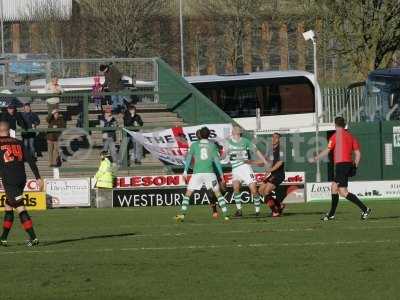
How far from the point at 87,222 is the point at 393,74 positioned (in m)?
21.4

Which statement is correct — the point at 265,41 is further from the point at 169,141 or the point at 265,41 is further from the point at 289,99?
the point at 169,141

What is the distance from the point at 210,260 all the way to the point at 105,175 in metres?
17.9

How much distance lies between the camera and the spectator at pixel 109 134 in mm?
36719

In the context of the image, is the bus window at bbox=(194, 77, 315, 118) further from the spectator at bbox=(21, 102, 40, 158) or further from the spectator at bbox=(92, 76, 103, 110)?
the spectator at bbox=(21, 102, 40, 158)

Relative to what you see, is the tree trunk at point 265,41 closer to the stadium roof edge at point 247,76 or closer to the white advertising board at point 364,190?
the stadium roof edge at point 247,76

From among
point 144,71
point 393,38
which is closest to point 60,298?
point 144,71

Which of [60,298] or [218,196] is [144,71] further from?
[60,298]

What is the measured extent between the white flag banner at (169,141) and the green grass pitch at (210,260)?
44.9 ft

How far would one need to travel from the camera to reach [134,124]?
37.3 meters

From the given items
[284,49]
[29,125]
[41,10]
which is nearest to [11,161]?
[29,125]

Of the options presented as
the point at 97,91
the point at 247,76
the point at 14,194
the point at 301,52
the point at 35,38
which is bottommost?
the point at 14,194

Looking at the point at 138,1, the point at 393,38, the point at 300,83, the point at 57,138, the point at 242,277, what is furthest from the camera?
the point at 138,1

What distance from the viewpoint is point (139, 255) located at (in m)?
15.6

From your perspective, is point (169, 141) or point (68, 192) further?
point (169, 141)
